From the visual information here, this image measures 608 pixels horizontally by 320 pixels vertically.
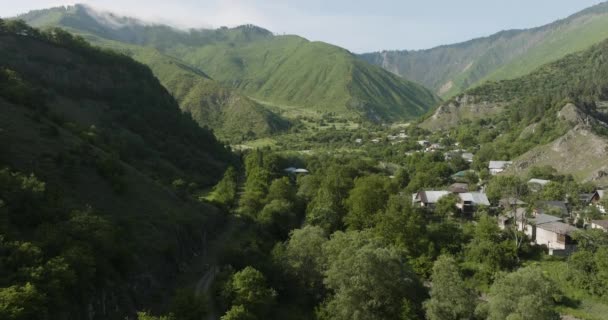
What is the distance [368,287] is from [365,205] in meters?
25.7

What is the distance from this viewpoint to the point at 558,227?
193 feet

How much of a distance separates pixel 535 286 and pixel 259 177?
206 feet

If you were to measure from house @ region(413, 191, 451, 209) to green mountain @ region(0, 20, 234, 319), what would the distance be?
38075 millimetres

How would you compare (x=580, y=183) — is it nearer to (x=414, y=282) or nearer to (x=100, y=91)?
(x=414, y=282)

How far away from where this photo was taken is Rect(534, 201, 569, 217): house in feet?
228

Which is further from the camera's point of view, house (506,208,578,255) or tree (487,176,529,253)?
tree (487,176,529,253)

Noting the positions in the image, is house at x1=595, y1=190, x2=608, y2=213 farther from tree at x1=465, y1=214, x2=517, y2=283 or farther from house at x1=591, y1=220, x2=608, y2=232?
tree at x1=465, y1=214, x2=517, y2=283

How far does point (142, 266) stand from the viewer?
1576 inches

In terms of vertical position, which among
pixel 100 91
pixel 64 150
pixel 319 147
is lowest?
pixel 319 147

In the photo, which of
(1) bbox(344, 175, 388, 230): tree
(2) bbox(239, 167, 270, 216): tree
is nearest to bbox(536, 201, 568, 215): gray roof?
(1) bbox(344, 175, 388, 230): tree

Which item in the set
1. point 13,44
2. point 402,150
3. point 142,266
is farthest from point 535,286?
point 402,150

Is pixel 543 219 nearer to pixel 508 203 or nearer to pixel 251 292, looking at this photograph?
pixel 508 203

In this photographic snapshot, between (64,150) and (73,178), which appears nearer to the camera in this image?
(73,178)

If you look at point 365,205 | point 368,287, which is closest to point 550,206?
point 365,205
